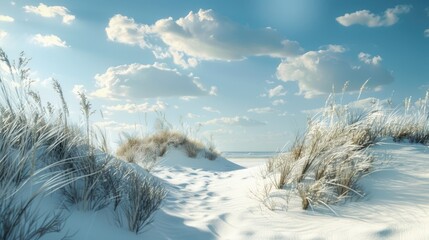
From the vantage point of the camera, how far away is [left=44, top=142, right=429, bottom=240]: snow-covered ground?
313 centimetres

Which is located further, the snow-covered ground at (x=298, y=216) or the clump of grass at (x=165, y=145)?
the clump of grass at (x=165, y=145)

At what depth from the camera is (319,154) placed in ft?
15.0

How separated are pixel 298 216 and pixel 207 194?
78.5 inches

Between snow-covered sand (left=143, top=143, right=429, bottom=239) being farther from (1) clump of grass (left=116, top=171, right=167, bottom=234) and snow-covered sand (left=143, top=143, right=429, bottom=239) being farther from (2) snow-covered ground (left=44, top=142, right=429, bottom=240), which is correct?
(1) clump of grass (left=116, top=171, right=167, bottom=234)

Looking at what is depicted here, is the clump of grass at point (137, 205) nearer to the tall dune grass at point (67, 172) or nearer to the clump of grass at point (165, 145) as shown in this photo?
the tall dune grass at point (67, 172)

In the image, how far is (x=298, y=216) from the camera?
3781 millimetres

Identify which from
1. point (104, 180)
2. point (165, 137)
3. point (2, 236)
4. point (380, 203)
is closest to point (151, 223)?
point (104, 180)

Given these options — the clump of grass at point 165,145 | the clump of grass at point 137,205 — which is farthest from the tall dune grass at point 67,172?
the clump of grass at point 165,145

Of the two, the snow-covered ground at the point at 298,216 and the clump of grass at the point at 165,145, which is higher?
the clump of grass at the point at 165,145

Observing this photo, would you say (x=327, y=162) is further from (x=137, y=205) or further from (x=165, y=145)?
(x=165, y=145)

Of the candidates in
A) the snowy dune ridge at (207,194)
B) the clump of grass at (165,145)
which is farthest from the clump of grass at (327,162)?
the clump of grass at (165,145)

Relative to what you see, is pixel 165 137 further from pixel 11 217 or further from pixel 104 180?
pixel 11 217

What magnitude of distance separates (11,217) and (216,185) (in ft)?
13.8

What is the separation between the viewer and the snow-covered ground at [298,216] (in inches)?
123
